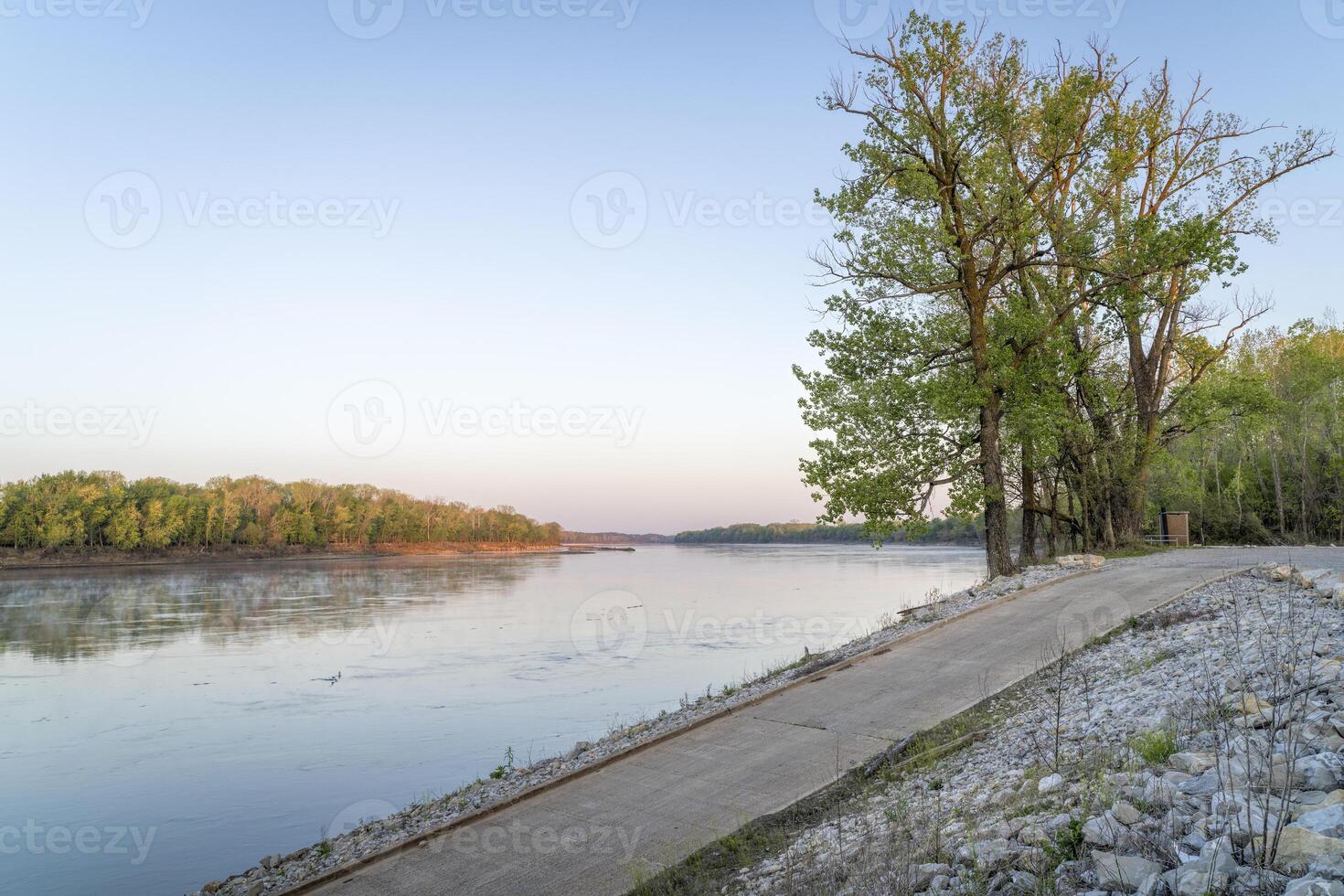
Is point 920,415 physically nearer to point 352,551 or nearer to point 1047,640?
point 1047,640

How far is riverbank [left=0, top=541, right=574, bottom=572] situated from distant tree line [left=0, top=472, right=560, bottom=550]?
41.8 inches

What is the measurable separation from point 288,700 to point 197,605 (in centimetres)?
2506

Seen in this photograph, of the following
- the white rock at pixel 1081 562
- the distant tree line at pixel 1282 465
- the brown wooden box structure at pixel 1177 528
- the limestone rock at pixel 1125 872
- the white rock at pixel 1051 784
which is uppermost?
the distant tree line at pixel 1282 465

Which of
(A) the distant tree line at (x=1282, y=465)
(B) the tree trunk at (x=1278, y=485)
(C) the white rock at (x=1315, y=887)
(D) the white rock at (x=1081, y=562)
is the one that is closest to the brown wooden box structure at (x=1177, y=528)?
(A) the distant tree line at (x=1282, y=465)

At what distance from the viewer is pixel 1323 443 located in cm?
3866

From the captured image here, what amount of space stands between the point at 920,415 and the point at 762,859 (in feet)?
54.2

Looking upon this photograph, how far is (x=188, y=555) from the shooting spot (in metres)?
89.9

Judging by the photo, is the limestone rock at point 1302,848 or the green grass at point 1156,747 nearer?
the limestone rock at point 1302,848

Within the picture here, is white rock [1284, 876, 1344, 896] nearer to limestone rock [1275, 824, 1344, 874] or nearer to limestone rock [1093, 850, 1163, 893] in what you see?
limestone rock [1275, 824, 1344, 874]

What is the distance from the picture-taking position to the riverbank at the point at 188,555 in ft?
255

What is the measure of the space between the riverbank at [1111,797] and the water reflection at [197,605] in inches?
952

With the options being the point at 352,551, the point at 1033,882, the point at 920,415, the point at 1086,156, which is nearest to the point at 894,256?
the point at 920,415

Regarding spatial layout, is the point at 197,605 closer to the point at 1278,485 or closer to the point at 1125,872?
the point at 1125,872

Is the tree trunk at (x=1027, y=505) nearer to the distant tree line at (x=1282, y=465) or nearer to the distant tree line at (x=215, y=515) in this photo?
the distant tree line at (x=1282, y=465)
